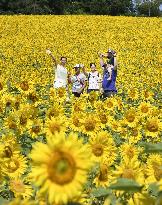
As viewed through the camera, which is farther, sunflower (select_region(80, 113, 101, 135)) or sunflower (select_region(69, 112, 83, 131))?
sunflower (select_region(69, 112, 83, 131))

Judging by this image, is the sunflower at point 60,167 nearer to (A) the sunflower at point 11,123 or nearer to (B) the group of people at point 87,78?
(A) the sunflower at point 11,123

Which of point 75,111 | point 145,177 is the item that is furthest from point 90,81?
point 145,177

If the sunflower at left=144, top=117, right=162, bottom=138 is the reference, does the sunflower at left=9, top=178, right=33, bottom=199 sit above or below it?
below

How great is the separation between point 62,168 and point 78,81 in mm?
9321

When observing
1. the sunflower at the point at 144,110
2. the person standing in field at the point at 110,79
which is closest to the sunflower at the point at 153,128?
the sunflower at the point at 144,110

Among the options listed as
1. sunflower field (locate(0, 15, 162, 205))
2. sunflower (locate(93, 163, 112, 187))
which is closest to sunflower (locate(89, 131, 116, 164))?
sunflower field (locate(0, 15, 162, 205))

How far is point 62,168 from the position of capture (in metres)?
1.78

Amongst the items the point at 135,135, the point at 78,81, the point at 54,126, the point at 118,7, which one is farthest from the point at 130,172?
the point at 118,7

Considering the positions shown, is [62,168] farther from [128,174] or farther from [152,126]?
[152,126]

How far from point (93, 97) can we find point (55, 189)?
5237 millimetres

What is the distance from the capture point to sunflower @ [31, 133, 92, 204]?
1765mm

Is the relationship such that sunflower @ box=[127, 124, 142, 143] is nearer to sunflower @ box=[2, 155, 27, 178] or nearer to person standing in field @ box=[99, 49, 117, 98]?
sunflower @ box=[2, 155, 27, 178]

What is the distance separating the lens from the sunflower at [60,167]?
176 centimetres

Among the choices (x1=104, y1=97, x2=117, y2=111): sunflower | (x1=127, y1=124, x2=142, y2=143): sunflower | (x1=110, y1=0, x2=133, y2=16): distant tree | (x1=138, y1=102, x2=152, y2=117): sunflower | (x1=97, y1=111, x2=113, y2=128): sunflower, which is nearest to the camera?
(x1=97, y1=111, x2=113, y2=128): sunflower
